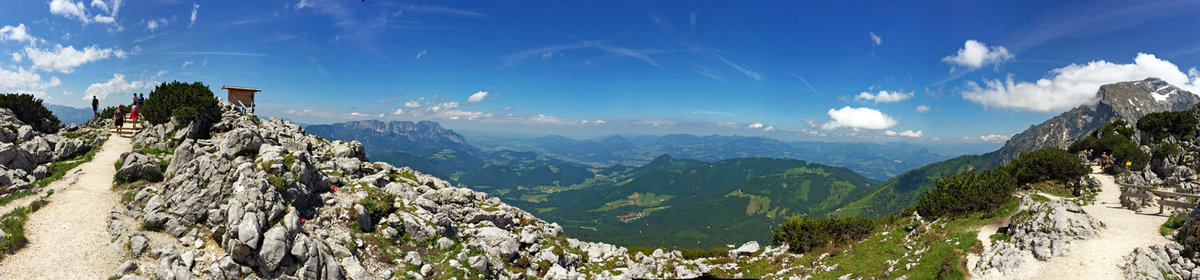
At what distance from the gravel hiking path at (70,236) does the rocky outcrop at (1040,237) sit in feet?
133

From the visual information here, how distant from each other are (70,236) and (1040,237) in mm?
47118

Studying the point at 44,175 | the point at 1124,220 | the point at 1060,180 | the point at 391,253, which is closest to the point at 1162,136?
the point at 1060,180

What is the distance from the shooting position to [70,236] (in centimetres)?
1795

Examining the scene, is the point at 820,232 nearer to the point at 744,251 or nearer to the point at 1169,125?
the point at 744,251

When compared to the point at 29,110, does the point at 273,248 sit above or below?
below

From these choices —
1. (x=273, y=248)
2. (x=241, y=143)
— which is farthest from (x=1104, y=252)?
(x=241, y=143)

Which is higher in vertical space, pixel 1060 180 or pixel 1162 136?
pixel 1162 136

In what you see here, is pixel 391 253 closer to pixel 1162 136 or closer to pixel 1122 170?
pixel 1122 170

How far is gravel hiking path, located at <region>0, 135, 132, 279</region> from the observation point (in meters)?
15.8

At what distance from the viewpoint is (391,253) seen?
74.5 feet

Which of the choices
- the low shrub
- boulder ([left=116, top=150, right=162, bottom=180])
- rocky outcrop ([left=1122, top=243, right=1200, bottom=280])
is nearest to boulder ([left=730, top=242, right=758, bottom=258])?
the low shrub

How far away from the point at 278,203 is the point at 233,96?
94.4ft

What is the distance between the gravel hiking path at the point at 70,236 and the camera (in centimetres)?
1576

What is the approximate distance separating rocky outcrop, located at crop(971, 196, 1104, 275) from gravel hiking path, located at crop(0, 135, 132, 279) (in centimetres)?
4047
